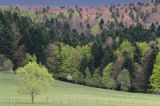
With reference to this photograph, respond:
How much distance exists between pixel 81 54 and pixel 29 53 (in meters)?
19.4

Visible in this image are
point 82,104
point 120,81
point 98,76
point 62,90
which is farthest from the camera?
point 98,76

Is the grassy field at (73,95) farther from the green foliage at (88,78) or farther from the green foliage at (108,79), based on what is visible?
the green foliage at (88,78)

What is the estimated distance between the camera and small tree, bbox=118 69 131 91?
156250mm

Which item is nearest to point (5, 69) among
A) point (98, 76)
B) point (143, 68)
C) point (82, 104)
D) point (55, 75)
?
point (55, 75)

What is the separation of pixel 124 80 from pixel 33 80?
6591 cm

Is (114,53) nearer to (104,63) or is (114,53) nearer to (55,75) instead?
(104,63)

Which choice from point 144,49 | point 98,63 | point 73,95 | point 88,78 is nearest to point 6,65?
point 88,78

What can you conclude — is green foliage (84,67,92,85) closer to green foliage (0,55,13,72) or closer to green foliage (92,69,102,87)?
green foliage (92,69,102,87)

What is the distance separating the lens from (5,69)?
171250 mm

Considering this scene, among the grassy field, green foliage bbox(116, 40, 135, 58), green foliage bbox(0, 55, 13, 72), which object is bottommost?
the grassy field

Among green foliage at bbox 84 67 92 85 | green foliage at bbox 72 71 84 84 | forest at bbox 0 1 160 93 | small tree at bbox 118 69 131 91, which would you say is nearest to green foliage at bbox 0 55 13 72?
forest at bbox 0 1 160 93

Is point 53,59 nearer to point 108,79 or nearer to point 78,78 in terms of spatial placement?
point 78,78

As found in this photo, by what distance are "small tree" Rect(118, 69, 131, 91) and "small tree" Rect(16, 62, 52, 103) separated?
59.5 metres

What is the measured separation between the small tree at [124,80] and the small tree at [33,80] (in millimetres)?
59514
